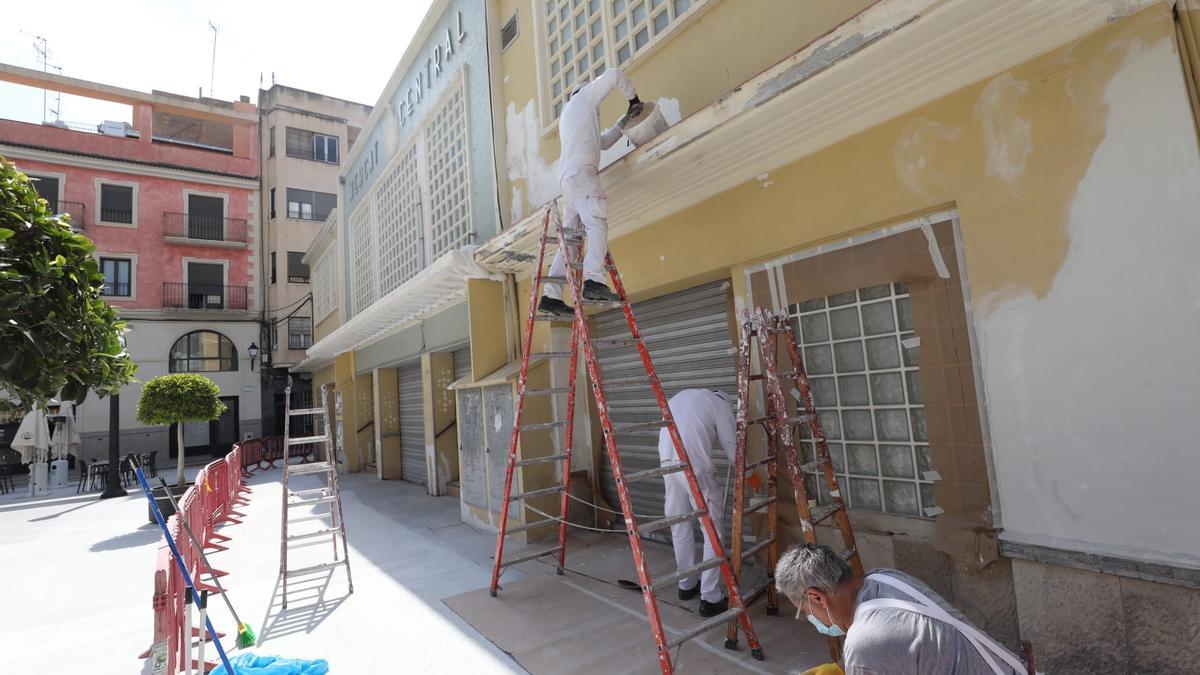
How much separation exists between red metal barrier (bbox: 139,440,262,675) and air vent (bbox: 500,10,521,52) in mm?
6412

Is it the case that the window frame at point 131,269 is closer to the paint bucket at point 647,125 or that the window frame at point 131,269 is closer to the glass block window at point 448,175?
the glass block window at point 448,175

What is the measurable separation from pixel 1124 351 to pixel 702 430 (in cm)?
244

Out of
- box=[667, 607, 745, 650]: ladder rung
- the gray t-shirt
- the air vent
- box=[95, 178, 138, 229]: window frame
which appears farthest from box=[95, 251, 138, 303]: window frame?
the gray t-shirt

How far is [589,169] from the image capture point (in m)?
4.59

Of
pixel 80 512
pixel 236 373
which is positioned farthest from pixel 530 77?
pixel 236 373

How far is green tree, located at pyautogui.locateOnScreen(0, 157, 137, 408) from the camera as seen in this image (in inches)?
96.7

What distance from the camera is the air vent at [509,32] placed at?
7.47m

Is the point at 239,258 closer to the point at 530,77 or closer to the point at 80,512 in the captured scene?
the point at 80,512

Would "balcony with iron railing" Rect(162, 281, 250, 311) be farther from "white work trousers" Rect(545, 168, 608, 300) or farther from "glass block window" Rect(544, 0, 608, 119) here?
"white work trousers" Rect(545, 168, 608, 300)

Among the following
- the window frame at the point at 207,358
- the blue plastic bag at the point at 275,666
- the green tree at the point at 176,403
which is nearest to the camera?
the blue plastic bag at the point at 275,666

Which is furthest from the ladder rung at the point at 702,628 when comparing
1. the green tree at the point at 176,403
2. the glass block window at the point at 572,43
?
the green tree at the point at 176,403

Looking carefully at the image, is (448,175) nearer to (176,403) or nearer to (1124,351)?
(176,403)

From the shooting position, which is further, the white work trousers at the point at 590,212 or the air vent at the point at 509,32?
the air vent at the point at 509,32

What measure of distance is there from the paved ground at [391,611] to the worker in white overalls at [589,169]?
2428mm
